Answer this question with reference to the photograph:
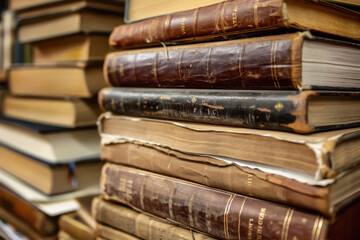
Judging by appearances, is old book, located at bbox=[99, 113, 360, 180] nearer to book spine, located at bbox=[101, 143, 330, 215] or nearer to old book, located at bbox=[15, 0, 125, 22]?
book spine, located at bbox=[101, 143, 330, 215]

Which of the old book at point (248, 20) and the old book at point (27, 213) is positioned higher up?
the old book at point (248, 20)

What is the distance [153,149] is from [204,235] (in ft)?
0.60

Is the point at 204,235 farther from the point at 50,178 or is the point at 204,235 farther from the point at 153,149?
the point at 50,178

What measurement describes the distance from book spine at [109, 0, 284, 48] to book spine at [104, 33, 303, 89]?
0.8 inches

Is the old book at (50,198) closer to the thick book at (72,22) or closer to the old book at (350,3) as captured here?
the thick book at (72,22)

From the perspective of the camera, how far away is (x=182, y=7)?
65 centimetres

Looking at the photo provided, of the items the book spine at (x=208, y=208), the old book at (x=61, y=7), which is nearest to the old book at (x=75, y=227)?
the book spine at (x=208, y=208)

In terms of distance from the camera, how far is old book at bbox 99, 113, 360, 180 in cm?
46

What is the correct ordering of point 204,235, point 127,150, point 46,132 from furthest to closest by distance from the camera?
point 46,132 < point 127,150 < point 204,235

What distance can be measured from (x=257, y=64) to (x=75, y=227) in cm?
62

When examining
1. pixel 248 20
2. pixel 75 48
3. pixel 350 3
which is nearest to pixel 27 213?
pixel 75 48

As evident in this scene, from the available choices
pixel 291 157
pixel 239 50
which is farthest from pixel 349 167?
pixel 239 50

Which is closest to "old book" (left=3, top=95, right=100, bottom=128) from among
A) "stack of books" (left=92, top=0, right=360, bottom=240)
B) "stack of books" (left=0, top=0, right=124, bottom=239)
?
"stack of books" (left=0, top=0, right=124, bottom=239)

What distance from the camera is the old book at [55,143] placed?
3.28 feet
